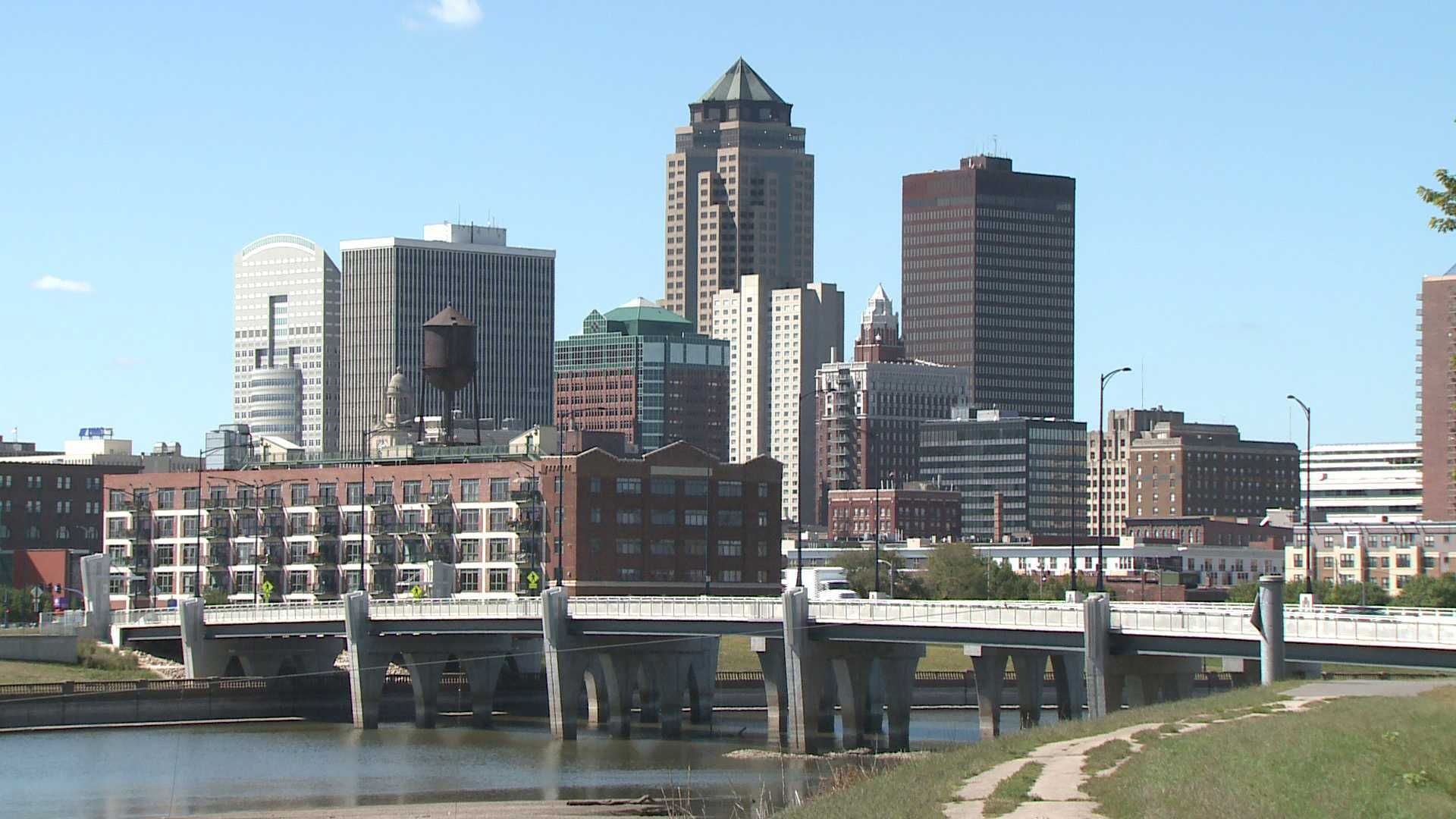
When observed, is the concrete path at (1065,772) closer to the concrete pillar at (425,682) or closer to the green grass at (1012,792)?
the green grass at (1012,792)

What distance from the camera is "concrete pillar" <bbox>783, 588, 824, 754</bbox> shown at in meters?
117

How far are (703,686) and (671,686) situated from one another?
19.8 ft

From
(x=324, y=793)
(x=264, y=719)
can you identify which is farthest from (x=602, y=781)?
(x=264, y=719)

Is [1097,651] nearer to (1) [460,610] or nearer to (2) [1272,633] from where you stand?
(2) [1272,633]

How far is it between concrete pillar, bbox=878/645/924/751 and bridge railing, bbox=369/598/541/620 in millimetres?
20081

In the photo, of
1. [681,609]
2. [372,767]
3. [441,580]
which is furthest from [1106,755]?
[441,580]

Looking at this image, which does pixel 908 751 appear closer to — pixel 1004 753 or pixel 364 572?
pixel 1004 753

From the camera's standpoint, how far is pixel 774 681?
126938mm

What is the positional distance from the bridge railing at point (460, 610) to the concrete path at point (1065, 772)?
57.6m

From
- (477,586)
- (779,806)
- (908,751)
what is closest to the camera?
(779,806)

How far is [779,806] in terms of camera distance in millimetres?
89000

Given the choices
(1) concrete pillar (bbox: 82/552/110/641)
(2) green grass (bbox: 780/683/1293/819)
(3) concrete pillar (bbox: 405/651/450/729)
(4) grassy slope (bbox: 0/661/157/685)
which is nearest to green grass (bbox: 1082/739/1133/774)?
(2) green grass (bbox: 780/683/1293/819)

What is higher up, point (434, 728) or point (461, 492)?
point (461, 492)

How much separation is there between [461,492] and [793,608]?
6943 centimetres
